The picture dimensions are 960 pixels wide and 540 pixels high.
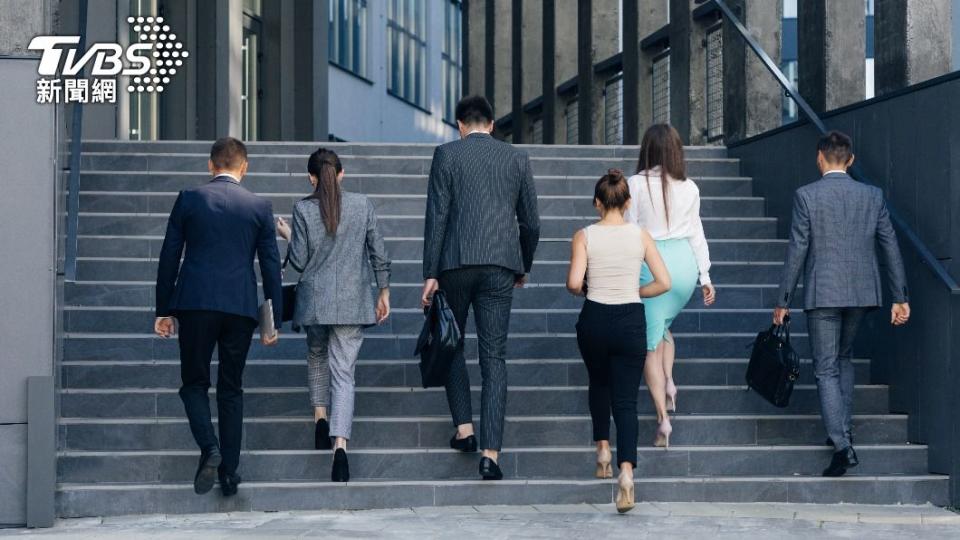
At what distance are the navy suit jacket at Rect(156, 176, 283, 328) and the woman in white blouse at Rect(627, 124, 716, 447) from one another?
2147 millimetres

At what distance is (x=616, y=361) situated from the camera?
8766 millimetres

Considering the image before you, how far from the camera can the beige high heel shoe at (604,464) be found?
9156 mm

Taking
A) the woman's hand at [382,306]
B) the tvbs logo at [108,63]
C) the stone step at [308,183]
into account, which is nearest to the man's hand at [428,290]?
the woman's hand at [382,306]

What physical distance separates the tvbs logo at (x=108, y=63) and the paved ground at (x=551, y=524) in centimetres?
228

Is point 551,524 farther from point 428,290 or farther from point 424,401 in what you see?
point 424,401

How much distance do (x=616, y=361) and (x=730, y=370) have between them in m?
2.04

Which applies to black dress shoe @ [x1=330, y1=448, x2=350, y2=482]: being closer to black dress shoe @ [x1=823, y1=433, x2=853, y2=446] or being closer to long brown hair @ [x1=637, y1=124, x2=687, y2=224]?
long brown hair @ [x1=637, y1=124, x2=687, y2=224]

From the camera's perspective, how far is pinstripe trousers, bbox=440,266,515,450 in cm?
895

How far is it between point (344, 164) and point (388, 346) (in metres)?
3.36

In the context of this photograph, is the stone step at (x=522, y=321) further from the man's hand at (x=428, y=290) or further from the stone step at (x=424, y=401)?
the man's hand at (x=428, y=290)

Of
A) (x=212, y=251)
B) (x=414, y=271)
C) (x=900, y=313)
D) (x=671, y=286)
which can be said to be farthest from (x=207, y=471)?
(x=900, y=313)

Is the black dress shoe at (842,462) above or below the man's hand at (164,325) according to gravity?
below

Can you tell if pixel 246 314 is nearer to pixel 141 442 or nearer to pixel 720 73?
pixel 141 442

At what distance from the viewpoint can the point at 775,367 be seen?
9.59 m
